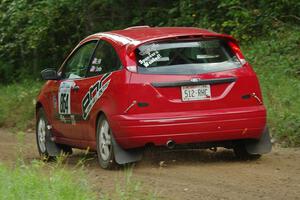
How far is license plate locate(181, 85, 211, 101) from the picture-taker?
8.98 meters

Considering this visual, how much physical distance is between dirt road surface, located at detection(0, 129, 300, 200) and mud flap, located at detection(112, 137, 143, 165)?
0.12 m

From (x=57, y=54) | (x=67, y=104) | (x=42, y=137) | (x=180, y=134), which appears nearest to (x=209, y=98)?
(x=180, y=134)

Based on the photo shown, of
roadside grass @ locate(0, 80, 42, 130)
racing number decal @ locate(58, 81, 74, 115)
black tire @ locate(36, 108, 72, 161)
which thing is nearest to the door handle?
racing number decal @ locate(58, 81, 74, 115)

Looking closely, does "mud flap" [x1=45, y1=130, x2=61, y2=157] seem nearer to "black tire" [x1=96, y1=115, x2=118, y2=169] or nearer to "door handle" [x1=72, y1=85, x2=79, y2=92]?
"door handle" [x1=72, y1=85, x2=79, y2=92]

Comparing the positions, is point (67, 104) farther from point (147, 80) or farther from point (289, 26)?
point (289, 26)

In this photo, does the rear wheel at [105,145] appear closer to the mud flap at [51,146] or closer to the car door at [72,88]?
the car door at [72,88]

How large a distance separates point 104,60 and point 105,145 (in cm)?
109

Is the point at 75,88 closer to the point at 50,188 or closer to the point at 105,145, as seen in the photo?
the point at 105,145

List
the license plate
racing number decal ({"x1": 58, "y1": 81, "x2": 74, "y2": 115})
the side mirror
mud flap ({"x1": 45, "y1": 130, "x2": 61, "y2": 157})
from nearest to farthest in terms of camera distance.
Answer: the license plate < racing number decal ({"x1": 58, "y1": 81, "x2": 74, "y2": 115}) < the side mirror < mud flap ({"x1": 45, "y1": 130, "x2": 61, "y2": 157})

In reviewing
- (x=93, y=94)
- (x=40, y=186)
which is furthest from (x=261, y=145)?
(x=40, y=186)

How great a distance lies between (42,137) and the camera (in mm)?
11773

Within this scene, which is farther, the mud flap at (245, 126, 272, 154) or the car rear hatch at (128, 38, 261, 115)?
the mud flap at (245, 126, 272, 154)

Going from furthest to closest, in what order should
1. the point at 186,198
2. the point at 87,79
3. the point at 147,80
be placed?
1. the point at 87,79
2. the point at 147,80
3. the point at 186,198

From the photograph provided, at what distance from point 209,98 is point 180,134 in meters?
0.54
